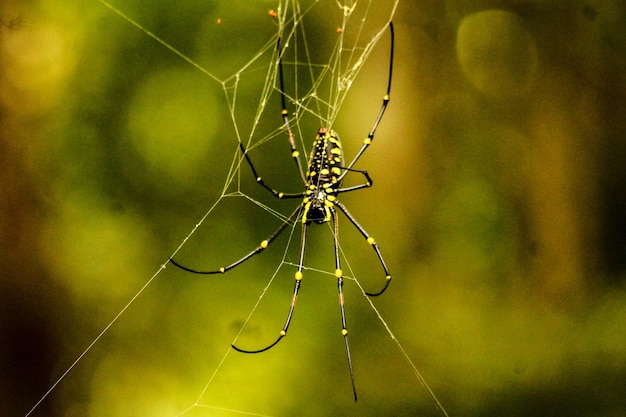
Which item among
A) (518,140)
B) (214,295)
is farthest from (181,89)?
(518,140)

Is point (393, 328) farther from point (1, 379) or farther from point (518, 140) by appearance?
point (1, 379)

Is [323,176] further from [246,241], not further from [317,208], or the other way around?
[246,241]

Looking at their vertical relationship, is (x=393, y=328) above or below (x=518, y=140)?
below

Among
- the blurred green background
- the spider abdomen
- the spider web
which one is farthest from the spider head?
the blurred green background

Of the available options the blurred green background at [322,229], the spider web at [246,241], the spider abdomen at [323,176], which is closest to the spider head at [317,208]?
the spider abdomen at [323,176]

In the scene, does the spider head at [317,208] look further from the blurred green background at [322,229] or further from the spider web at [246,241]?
the blurred green background at [322,229]
